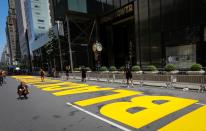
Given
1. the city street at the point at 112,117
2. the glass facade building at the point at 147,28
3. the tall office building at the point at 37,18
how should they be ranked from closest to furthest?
the city street at the point at 112,117 → the glass facade building at the point at 147,28 → the tall office building at the point at 37,18

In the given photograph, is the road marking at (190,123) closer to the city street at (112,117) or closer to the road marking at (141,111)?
the city street at (112,117)

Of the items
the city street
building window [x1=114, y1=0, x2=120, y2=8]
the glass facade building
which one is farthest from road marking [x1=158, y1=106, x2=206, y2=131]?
building window [x1=114, y1=0, x2=120, y2=8]

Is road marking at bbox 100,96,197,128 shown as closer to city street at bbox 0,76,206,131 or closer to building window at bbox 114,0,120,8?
city street at bbox 0,76,206,131

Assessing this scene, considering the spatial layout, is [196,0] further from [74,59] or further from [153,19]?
[74,59]

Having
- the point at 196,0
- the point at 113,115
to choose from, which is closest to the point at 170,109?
the point at 113,115

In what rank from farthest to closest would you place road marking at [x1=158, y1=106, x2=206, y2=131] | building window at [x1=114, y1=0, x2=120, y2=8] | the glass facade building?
building window at [x1=114, y1=0, x2=120, y2=8]
the glass facade building
road marking at [x1=158, y1=106, x2=206, y2=131]

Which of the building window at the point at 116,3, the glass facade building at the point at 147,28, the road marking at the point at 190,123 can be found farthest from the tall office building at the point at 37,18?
the road marking at the point at 190,123

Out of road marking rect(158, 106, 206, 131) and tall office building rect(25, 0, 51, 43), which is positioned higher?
tall office building rect(25, 0, 51, 43)

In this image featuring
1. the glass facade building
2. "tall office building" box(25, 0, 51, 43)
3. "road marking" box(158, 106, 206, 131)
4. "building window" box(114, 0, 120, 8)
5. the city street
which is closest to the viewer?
"road marking" box(158, 106, 206, 131)

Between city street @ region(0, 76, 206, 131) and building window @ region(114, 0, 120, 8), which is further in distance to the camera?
building window @ region(114, 0, 120, 8)

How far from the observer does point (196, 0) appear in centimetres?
2145

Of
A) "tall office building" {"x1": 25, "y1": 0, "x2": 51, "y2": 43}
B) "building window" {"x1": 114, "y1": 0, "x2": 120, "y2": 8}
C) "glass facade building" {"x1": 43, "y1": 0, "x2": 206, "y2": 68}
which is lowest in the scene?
"glass facade building" {"x1": 43, "y1": 0, "x2": 206, "y2": 68}

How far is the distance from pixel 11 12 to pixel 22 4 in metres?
64.8

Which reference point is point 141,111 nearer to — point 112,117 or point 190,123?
point 112,117
